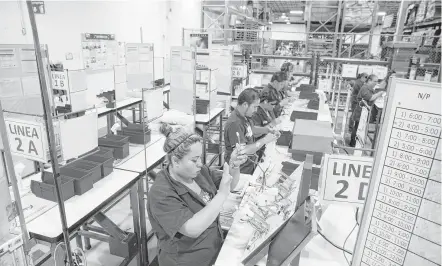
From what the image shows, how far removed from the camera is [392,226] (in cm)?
92

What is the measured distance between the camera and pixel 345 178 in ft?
4.51

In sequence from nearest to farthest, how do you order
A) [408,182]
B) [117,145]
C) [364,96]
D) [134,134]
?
1. [408,182]
2. [117,145]
3. [134,134]
4. [364,96]

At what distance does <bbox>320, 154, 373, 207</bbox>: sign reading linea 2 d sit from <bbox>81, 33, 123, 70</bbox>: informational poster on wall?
5883 mm

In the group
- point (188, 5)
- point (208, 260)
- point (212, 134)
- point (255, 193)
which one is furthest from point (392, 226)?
point (188, 5)

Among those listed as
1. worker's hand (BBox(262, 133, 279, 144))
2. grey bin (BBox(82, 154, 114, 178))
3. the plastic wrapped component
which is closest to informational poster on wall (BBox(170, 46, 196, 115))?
the plastic wrapped component

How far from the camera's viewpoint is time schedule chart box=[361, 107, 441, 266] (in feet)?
2.69

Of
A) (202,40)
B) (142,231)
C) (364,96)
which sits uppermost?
(202,40)

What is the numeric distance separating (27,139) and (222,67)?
12.5 ft

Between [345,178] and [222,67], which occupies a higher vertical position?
[222,67]

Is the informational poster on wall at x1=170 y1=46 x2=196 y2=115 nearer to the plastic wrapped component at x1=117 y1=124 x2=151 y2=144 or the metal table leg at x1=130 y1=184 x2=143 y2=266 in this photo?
the plastic wrapped component at x1=117 y1=124 x2=151 y2=144

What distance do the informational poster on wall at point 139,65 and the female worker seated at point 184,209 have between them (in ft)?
14.7

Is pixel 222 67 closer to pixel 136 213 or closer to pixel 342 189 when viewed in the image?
pixel 136 213

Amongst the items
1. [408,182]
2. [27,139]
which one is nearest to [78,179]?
[27,139]

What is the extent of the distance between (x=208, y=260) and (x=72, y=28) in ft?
18.0
